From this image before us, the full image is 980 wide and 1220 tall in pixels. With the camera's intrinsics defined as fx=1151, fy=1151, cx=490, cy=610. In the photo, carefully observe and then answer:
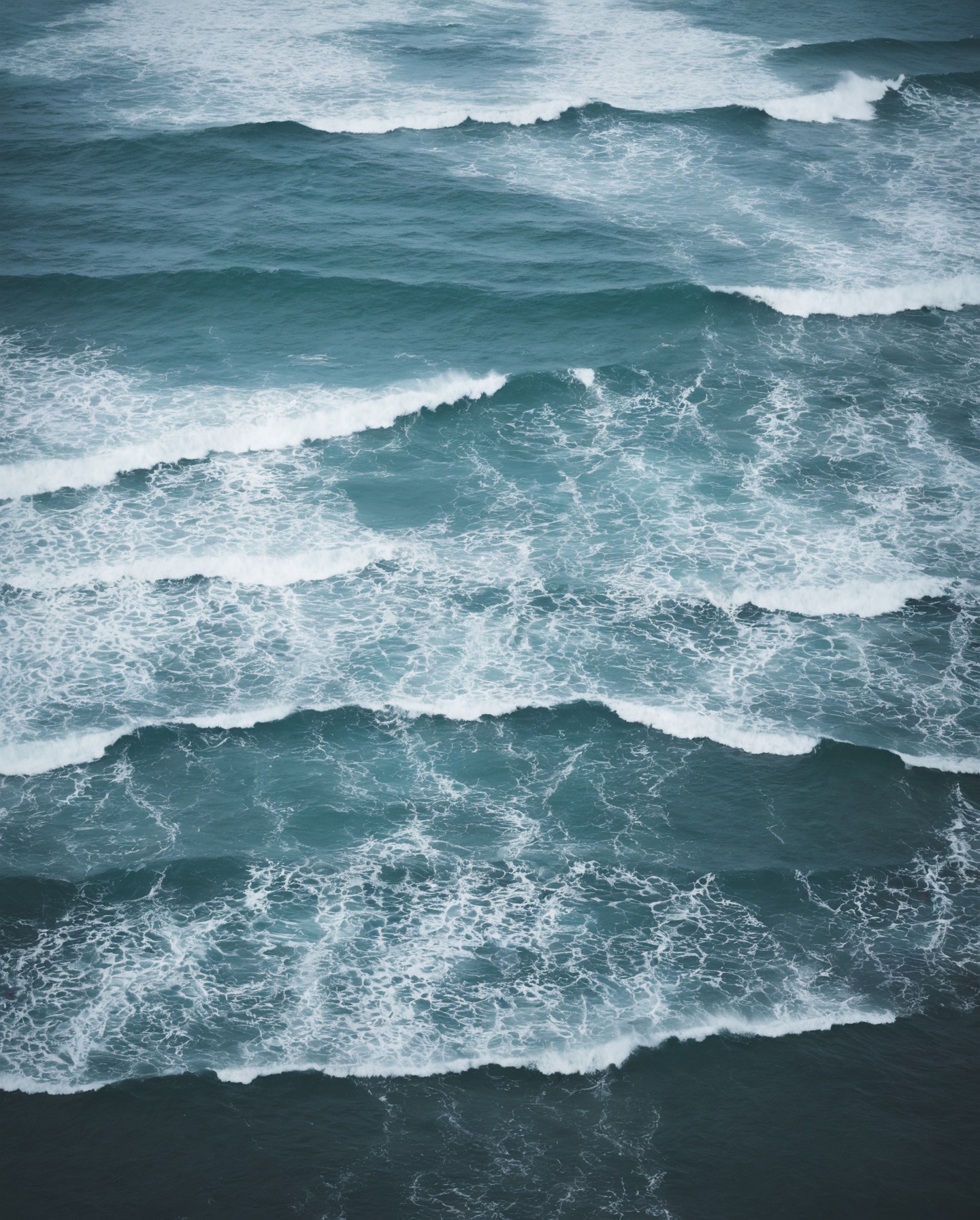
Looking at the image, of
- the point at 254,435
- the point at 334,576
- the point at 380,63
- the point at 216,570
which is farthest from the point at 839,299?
the point at 380,63

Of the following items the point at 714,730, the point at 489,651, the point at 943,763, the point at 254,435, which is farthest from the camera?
the point at 254,435

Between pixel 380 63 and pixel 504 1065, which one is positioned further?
pixel 380 63

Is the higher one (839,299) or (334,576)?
(839,299)

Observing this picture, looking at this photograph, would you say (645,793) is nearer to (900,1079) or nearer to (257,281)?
(900,1079)

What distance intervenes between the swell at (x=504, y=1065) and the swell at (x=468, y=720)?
607 cm

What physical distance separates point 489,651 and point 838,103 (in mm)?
31828

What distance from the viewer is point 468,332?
111 feet

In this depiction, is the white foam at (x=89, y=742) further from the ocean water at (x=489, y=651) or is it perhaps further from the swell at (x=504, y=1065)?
the swell at (x=504, y=1065)

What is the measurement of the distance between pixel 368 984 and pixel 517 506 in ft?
43.4

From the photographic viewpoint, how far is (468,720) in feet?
77.1

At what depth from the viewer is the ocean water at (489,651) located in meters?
17.5

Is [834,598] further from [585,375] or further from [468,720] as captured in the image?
[585,375]

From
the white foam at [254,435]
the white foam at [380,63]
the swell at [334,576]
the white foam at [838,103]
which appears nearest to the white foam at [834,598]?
the swell at [334,576]

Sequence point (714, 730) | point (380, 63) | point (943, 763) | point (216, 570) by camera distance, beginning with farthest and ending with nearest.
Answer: point (380, 63)
point (216, 570)
point (714, 730)
point (943, 763)
